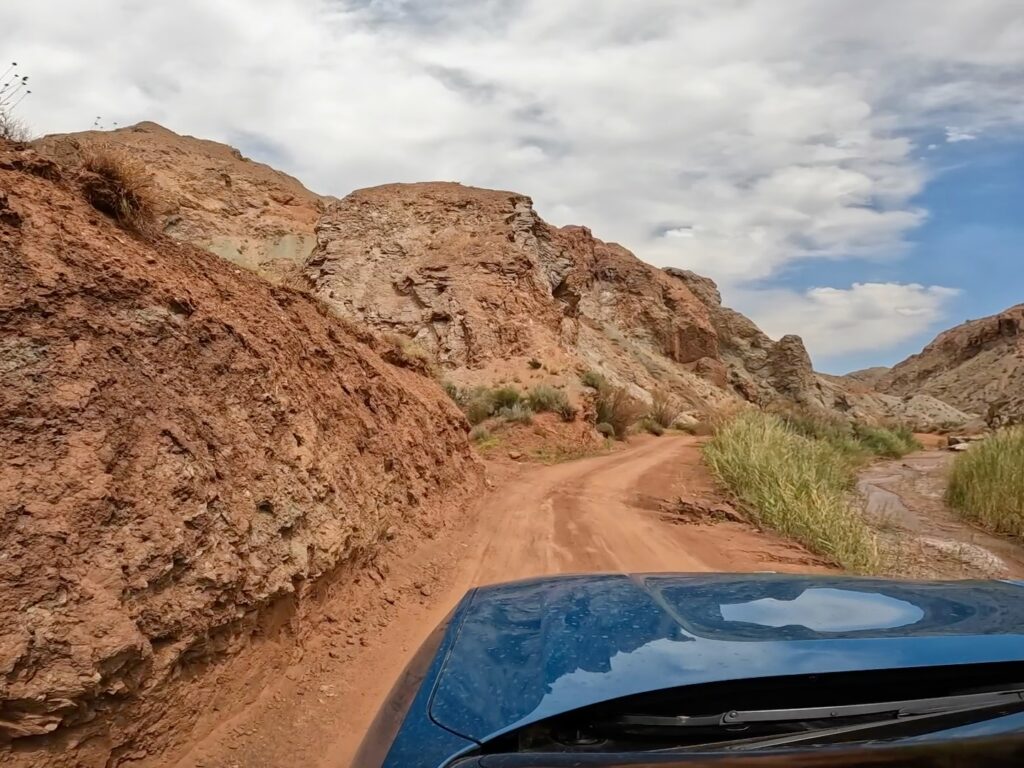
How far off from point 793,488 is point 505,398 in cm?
1078

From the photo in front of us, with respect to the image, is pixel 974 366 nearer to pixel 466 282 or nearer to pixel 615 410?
pixel 615 410

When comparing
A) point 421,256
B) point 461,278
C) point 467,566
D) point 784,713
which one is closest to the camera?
point 784,713

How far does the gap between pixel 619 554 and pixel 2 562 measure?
543 cm

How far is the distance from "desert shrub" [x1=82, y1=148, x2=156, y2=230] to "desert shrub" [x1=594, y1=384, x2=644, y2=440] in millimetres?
16556

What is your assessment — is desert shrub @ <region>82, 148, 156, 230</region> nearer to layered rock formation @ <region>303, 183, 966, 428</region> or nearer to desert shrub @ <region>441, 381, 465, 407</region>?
desert shrub @ <region>441, 381, 465, 407</region>

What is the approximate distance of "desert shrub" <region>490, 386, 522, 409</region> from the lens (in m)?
18.5

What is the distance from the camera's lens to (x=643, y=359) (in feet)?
136

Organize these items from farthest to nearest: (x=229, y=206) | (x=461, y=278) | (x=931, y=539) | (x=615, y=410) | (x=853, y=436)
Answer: (x=229, y=206) < (x=853, y=436) < (x=461, y=278) < (x=615, y=410) < (x=931, y=539)

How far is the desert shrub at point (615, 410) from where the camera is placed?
21203 mm

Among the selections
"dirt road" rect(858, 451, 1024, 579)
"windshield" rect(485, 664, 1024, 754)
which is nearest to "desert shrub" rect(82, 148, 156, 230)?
"windshield" rect(485, 664, 1024, 754)

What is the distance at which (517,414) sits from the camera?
1738 cm

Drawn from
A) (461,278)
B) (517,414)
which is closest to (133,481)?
(517,414)

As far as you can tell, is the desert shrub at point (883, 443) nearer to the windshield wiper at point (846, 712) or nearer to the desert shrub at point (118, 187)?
the desert shrub at point (118, 187)

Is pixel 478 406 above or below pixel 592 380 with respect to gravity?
below
